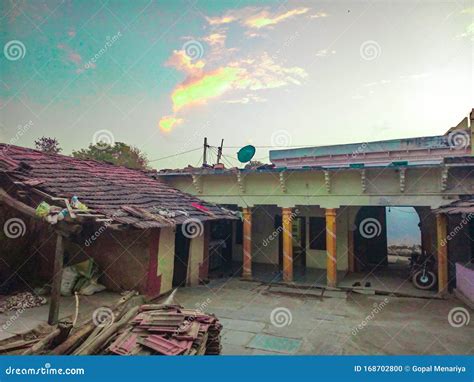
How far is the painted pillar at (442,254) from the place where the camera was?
11.1 meters

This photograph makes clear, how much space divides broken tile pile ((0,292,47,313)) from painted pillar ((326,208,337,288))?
9.57 metres

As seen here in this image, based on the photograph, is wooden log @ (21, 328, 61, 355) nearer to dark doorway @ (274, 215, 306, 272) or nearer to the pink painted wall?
the pink painted wall

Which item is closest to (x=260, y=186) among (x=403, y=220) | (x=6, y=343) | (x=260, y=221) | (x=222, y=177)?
(x=222, y=177)

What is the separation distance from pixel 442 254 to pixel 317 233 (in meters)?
5.76

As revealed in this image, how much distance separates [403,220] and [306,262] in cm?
1989

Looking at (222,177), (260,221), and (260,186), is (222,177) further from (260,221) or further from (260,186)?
(260,221)

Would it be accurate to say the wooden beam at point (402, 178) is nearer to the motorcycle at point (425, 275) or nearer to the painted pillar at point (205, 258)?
the motorcycle at point (425, 275)

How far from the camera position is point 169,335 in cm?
575

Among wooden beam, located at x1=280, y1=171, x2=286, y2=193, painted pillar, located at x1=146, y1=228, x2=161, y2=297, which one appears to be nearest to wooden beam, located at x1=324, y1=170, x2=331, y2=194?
wooden beam, located at x1=280, y1=171, x2=286, y2=193

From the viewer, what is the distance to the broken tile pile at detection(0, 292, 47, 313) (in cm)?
766

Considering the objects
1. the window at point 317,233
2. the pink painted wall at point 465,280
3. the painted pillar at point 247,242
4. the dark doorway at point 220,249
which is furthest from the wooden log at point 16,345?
the window at point 317,233

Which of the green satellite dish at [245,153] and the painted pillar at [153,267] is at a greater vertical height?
the green satellite dish at [245,153]

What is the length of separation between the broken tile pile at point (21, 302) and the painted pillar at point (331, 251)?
957 centimetres

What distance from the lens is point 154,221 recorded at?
9078 millimetres
